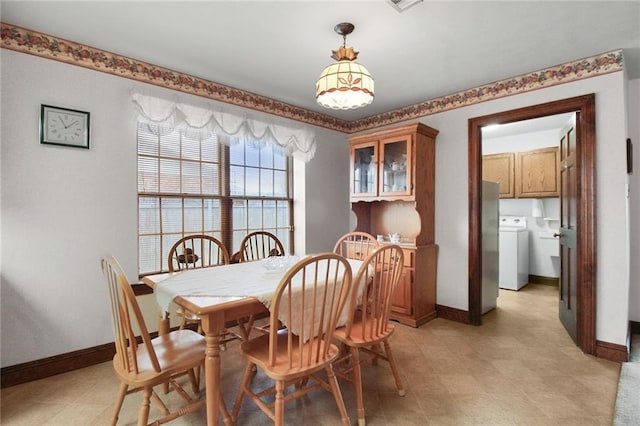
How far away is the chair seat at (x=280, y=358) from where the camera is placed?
147 cm

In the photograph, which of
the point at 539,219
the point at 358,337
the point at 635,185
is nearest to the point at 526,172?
the point at 539,219

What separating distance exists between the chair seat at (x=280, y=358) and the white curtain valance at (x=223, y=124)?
6.83ft

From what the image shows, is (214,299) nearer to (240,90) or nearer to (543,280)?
(240,90)

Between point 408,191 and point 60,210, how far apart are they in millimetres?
3053

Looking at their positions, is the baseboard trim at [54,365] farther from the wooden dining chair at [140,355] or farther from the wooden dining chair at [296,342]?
the wooden dining chair at [296,342]

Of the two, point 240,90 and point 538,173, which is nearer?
point 240,90

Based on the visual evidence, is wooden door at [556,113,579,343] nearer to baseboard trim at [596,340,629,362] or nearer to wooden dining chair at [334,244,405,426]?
baseboard trim at [596,340,629,362]

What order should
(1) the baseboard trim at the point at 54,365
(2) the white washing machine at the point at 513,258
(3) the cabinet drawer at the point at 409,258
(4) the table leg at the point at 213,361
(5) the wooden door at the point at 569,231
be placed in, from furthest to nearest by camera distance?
(2) the white washing machine at the point at 513,258 → (3) the cabinet drawer at the point at 409,258 → (5) the wooden door at the point at 569,231 → (1) the baseboard trim at the point at 54,365 → (4) the table leg at the point at 213,361

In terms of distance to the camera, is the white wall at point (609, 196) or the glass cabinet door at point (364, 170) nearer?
the white wall at point (609, 196)

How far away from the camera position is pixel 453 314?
343 centimetres

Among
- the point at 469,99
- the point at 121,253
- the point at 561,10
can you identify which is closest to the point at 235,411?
the point at 121,253

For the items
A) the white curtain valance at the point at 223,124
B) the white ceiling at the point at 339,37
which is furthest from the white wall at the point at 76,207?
the white ceiling at the point at 339,37

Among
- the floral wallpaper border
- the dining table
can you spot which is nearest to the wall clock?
the floral wallpaper border

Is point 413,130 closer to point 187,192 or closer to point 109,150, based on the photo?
point 187,192
